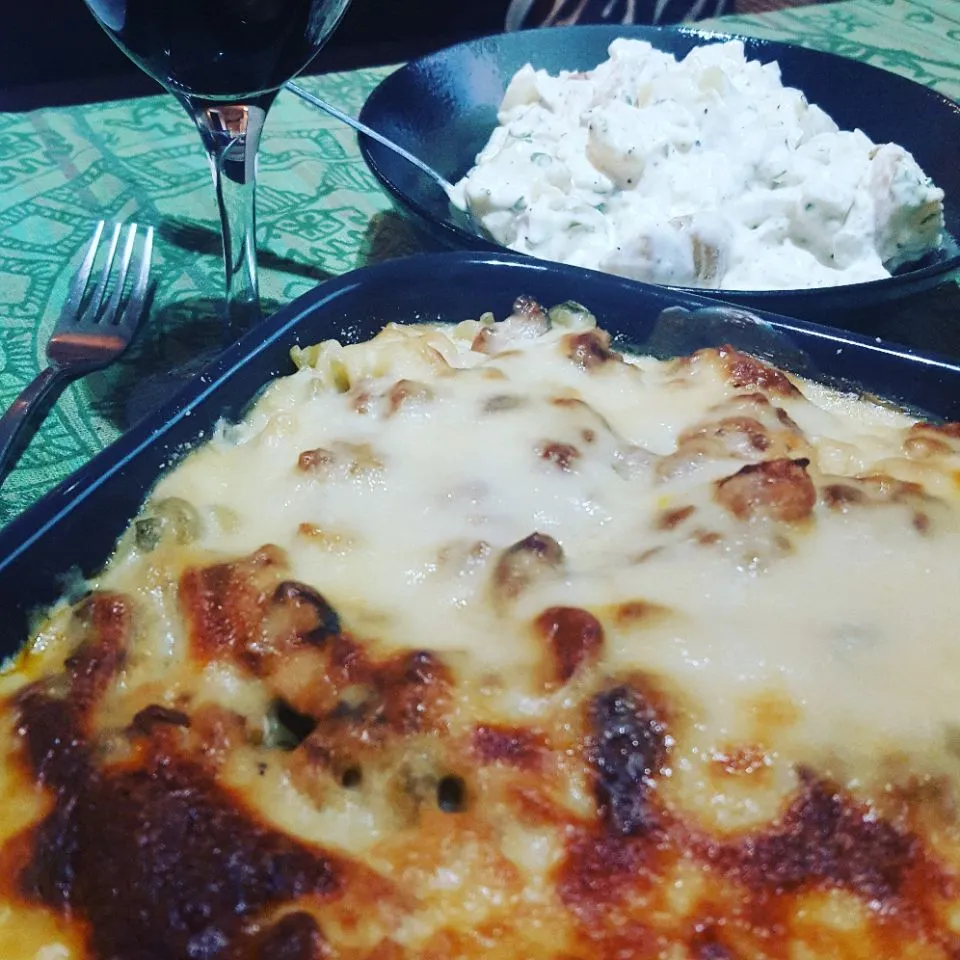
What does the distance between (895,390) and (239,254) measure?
76cm

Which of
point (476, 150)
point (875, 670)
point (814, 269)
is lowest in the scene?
point (476, 150)

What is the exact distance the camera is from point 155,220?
5.44 feet

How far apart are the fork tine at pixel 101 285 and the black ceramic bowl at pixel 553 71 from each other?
0.37 metres

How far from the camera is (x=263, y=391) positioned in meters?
1.00

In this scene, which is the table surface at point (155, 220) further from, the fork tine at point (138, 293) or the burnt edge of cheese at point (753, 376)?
the burnt edge of cheese at point (753, 376)

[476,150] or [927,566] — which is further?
[476,150]

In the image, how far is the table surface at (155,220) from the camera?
121cm

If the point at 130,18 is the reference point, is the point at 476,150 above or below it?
below

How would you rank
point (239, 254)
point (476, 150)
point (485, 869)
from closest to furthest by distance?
point (485, 869), point (239, 254), point (476, 150)

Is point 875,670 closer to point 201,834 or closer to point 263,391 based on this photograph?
point 201,834

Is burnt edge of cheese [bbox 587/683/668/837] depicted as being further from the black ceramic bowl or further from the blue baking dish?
the black ceramic bowl

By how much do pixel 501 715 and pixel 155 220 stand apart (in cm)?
128

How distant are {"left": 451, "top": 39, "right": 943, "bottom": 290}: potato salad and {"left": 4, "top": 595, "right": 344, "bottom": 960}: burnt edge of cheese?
3.09ft

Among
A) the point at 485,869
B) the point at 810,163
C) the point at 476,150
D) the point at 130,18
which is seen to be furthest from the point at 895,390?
the point at 476,150
